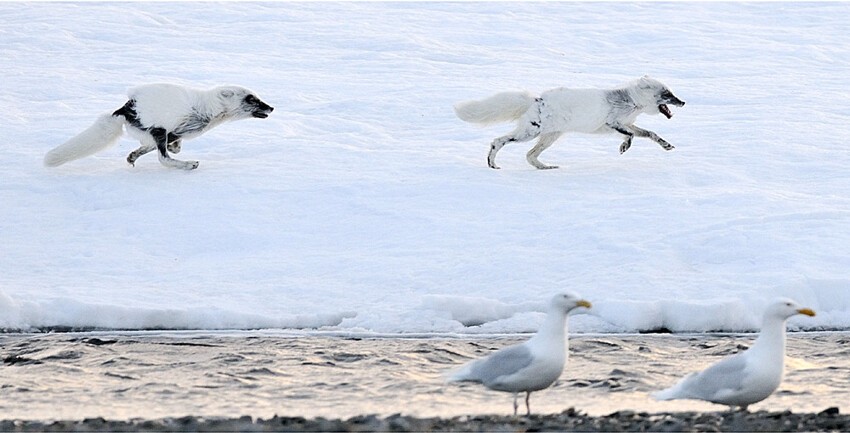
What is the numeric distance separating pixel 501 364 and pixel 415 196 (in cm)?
517

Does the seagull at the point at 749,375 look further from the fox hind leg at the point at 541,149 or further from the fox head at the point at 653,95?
Result: the fox head at the point at 653,95

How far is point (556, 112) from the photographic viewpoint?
1166cm

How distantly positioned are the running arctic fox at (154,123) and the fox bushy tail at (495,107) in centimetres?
239

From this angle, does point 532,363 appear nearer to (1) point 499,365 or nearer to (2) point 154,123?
(1) point 499,365

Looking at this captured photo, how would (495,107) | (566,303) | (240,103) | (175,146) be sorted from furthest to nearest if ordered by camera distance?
(240,103), (175,146), (495,107), (566,303)

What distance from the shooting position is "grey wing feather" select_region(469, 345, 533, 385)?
571cm

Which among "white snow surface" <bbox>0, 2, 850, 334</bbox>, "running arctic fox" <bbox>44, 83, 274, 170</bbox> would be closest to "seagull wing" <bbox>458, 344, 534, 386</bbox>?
"white snow surface" <bbox>0, 2, 850, 334</bbox>

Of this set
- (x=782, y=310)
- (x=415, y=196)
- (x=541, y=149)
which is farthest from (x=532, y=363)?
(x=541, y=149)

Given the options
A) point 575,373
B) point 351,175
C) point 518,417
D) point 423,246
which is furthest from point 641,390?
point 351,175

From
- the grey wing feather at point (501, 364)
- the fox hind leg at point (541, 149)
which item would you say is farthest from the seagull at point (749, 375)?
the fox hind leg at point (541, 149)

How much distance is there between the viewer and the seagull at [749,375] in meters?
5.54

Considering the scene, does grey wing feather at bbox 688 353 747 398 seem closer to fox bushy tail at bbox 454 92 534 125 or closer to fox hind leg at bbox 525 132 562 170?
fox bushy tail at bbox 454 92 534 125

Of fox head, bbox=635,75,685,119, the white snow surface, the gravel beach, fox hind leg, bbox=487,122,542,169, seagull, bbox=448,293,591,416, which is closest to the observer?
the gravel beach

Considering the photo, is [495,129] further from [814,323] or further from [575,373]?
[575,373]
